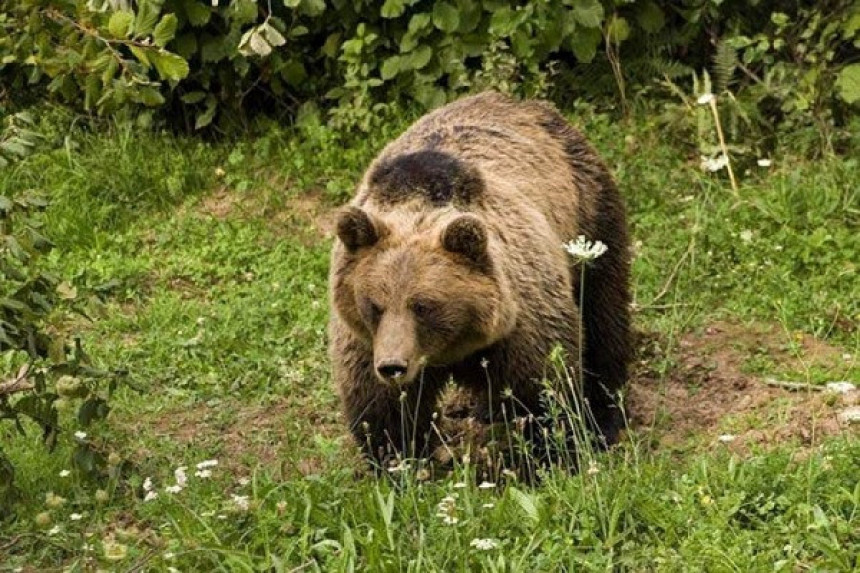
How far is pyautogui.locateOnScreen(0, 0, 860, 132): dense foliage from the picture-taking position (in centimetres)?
891

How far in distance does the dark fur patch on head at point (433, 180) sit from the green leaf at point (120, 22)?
1.49m

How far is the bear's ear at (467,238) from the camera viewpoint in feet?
18.5

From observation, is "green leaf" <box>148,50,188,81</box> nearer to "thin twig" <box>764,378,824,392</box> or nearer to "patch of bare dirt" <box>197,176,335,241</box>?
"thin twig" <box>764,378,824,392</box>

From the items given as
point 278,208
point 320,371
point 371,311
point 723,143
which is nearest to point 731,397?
point 320,371

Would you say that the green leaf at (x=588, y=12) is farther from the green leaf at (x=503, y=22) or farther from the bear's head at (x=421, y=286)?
the bear's head at (x=421, y=286)

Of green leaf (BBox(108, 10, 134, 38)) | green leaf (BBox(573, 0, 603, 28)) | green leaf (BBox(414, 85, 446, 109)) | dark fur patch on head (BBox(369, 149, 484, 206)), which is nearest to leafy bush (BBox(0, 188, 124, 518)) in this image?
green leaf (BBox(108, 10, 134, 38))

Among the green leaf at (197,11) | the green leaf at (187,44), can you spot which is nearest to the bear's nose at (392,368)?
the green leaf at (197,11)

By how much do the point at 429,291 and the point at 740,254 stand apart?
2.95 metres

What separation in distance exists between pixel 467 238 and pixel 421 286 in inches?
9.6

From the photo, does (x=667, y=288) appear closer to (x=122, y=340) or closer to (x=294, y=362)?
(x=294, y=362)

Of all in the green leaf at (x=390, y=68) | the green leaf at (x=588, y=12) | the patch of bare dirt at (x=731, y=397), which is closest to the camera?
the patch of bare dirt at (x=731, y=397)

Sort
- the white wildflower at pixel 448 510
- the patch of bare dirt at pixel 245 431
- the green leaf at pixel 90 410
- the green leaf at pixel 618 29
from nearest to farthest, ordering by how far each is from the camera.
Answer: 1. the white wildflower at pixel 448 510
2. the green leaf at pixel 90 410
3. the patch of bare dirt at pixel 245 431
4. the green leaf at pixel 618 29

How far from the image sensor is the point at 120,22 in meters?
4.89

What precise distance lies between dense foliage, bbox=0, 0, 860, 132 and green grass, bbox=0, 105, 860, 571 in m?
0.33
